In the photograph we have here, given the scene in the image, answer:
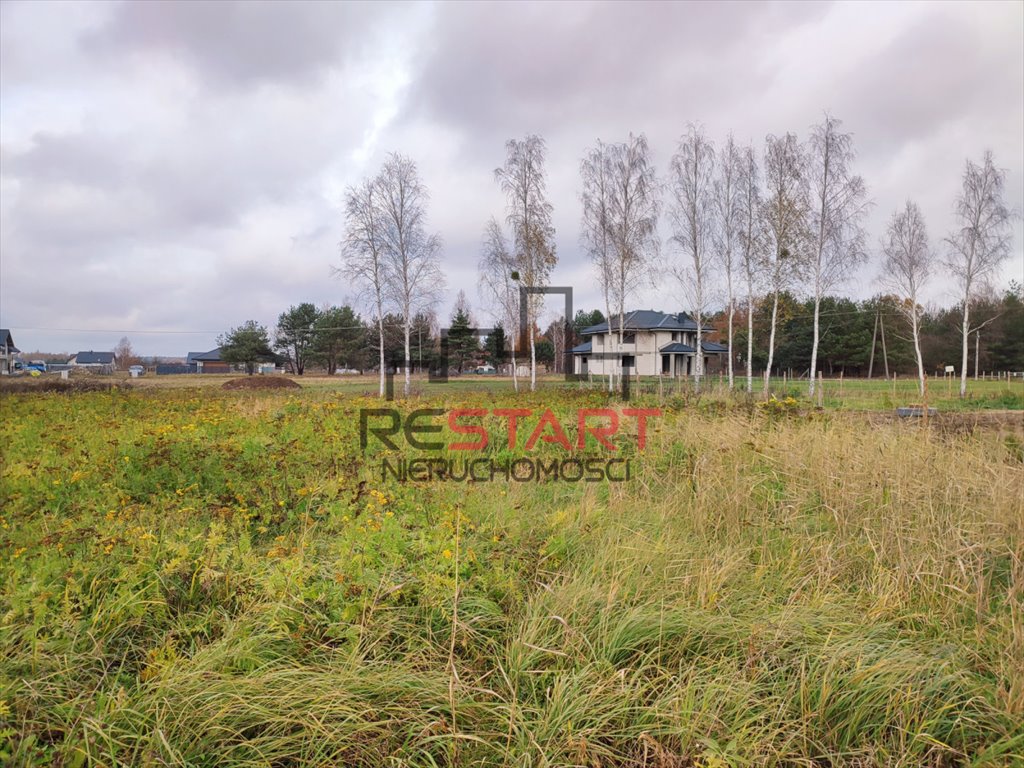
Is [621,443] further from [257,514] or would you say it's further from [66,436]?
[66,436]

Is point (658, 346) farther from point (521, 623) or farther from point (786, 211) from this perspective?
point (521, 623)

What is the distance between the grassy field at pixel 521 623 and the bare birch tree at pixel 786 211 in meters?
17.8

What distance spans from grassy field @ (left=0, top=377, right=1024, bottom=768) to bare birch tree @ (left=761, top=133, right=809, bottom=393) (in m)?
17.8

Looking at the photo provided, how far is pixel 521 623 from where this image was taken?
234 centimetres

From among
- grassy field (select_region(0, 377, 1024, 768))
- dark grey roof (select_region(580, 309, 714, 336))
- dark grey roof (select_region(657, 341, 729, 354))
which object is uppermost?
dark grey roof (select_region(580, 309, 714, 336))

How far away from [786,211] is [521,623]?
2187cm

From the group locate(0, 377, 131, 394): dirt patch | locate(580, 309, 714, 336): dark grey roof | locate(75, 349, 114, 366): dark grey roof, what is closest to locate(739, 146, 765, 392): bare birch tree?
locate(580, 309, 714, 336): dark grey roof

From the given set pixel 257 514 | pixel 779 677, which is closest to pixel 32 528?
pixel 257 514

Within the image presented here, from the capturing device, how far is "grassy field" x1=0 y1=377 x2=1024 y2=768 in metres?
1.82

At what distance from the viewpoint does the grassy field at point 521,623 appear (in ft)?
5.97

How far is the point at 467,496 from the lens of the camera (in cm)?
410

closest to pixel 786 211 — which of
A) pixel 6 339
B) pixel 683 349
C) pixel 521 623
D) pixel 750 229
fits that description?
pixel 750 229

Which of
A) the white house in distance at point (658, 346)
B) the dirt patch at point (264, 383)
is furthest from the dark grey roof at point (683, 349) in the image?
the dirt patch at point (264, 383)

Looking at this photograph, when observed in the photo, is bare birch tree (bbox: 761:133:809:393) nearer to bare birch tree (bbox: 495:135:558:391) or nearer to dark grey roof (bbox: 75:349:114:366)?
bare birch tree (bbox: 495:135:558:391)
